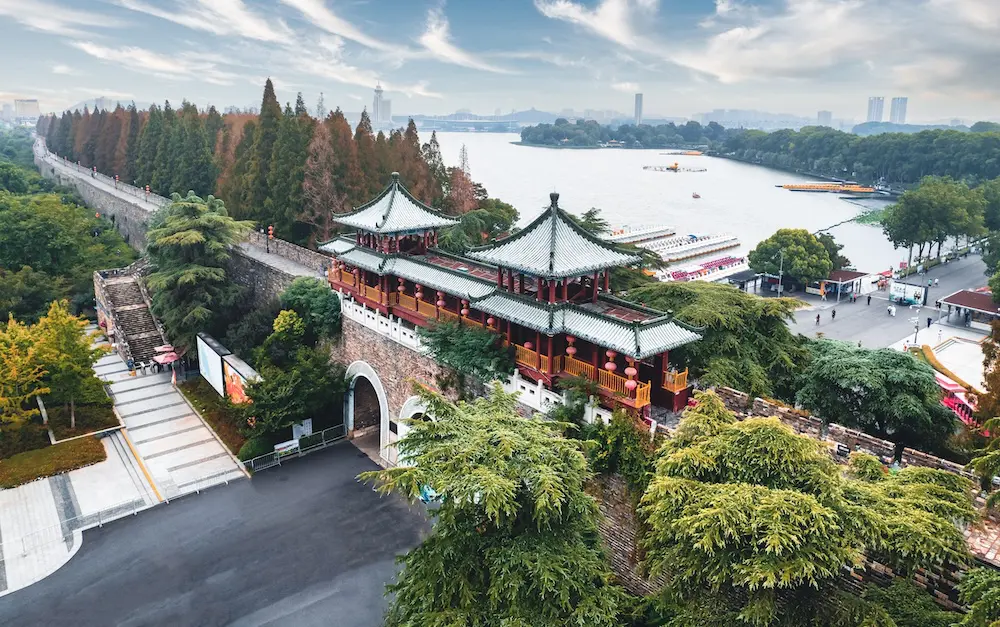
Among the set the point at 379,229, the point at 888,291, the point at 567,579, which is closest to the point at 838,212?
the point at 888,291

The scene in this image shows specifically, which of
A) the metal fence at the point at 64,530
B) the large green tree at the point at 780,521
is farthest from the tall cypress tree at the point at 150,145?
the large green tree at the point at 780,521

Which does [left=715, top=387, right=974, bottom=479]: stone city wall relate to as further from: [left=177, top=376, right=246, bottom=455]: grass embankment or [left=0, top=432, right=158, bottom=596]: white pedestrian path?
[left=0, top=432, right=158, bottom=596]: white pedestrian path

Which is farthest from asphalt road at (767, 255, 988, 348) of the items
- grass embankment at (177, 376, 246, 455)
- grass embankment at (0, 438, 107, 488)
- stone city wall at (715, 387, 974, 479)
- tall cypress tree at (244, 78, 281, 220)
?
grass embankment at (0, 438, 107, 488)

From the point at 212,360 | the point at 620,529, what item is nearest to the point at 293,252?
the point at 212,360

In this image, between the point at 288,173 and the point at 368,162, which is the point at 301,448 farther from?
the point at 368,162

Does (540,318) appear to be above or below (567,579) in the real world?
above

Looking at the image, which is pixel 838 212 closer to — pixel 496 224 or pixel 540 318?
pixel 496 224
